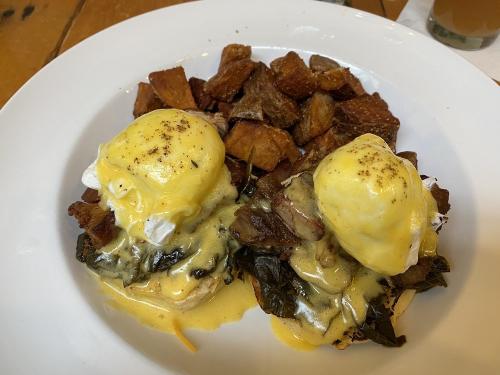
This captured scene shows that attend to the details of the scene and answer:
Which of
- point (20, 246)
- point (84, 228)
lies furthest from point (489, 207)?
point (20, 246)

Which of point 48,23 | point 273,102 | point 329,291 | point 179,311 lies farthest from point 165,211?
point 48,23

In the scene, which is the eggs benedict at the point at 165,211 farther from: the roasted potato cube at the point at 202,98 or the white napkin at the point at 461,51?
the white napkin at the point at 461,51

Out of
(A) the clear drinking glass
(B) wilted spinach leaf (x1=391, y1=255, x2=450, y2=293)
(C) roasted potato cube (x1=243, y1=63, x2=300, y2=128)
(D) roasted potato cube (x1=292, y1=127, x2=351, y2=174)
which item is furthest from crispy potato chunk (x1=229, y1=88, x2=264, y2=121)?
(A) the clear drinking glass

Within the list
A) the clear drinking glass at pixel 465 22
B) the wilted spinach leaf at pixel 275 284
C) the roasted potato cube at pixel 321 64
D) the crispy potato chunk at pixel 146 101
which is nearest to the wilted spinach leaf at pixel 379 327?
the wilted spinach leaf at pixel 275 284

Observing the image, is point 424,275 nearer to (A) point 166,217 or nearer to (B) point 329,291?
(B) point 329,291

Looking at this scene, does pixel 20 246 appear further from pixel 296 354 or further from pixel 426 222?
pixel 426 222

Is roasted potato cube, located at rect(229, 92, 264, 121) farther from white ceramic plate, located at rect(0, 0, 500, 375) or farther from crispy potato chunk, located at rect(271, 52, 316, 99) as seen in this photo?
white ceramic plate, located at rect(0, 0, 500, 375)
